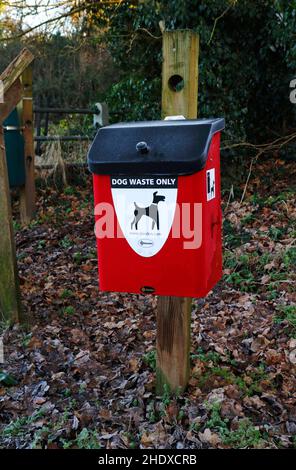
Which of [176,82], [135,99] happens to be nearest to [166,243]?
[176,82]

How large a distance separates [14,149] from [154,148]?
16.8 feet

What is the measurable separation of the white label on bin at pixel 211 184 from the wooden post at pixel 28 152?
5054mm

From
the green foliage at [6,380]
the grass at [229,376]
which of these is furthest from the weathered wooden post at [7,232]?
the grass at [229,376]

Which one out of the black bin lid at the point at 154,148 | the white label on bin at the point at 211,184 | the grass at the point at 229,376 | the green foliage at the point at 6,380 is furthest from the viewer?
the green foliage at the point at 6,380

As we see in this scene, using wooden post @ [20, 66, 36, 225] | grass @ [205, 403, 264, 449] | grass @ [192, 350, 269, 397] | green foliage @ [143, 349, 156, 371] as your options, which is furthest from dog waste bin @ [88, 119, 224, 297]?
wooden post @ [20, 66, 36, 225]

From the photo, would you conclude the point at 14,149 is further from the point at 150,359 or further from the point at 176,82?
the point at 176,82

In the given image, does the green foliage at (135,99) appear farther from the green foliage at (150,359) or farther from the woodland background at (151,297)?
the green foliage at (150,359)

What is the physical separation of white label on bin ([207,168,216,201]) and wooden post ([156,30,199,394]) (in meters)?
0.39

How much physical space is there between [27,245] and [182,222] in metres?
4.50

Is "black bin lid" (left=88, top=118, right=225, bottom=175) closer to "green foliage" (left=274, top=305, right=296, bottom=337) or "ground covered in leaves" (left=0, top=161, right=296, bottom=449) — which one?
"ground covered in leaves" (left=0, top=161, right=296, bottom=449)

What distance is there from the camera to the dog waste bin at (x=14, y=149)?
7.41 m

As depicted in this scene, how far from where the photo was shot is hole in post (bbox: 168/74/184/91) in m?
3.17

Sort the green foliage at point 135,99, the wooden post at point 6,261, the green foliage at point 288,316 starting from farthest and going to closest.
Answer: the green foliage at point 135,99
the wooden post at point 6,261
the green foliage at point 288,316

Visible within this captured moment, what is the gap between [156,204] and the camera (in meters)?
2.83
